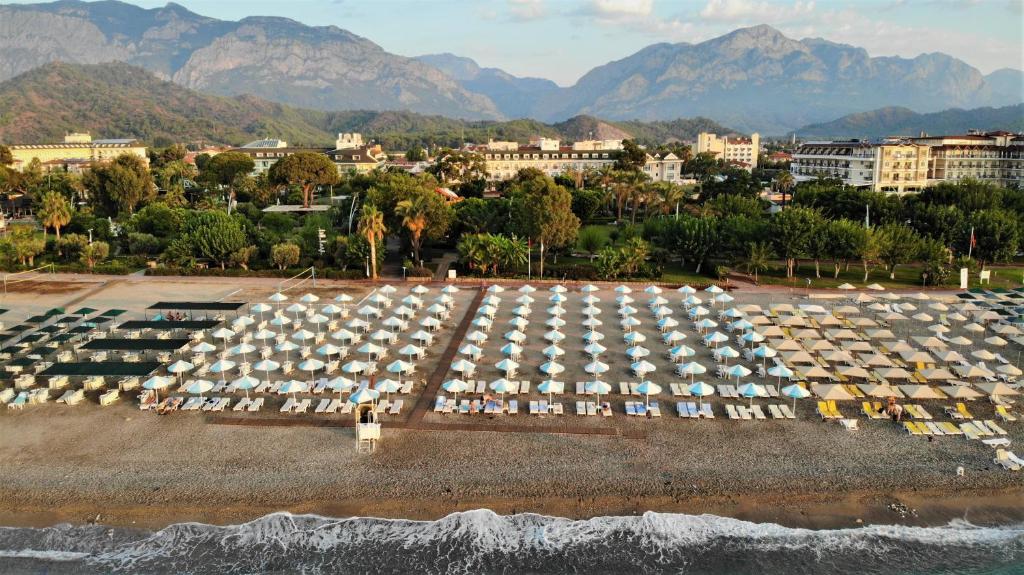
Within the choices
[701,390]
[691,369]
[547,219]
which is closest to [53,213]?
[547,219]

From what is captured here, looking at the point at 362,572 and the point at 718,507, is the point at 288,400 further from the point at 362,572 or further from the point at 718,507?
the point at 718,507

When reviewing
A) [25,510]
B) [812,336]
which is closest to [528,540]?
[25,510]

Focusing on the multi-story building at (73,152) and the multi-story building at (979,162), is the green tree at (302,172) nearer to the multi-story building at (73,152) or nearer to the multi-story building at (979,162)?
the multi-story building at (73,152)

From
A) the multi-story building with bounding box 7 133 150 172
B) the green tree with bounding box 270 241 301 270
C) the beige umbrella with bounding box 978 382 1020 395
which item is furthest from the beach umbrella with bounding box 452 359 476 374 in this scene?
the multi-story building with bounding box 7 133 150 172

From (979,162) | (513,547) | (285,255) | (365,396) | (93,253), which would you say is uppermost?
(979,162)

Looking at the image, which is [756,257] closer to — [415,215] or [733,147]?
[415,215]

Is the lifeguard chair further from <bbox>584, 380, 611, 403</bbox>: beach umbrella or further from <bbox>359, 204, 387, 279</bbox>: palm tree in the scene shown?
<bbox>359, 204, 387, 279</bbox>: palm tree

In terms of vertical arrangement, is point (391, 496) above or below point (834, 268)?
below
